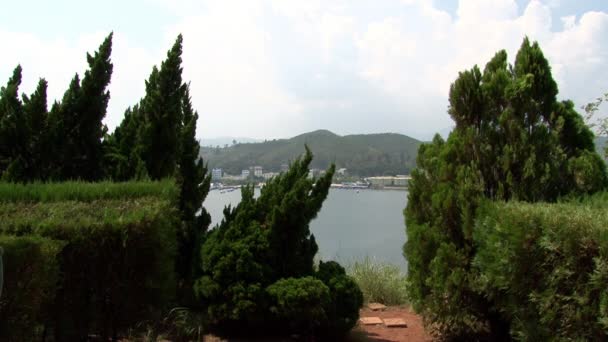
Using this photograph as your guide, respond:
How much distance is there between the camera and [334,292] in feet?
19.6

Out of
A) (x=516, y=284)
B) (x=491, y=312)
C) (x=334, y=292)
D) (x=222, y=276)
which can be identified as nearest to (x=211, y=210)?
(x=222, y=276)

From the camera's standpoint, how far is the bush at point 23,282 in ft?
11.6

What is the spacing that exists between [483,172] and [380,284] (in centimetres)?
345

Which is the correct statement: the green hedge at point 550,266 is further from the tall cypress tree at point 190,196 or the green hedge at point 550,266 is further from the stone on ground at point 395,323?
the tall cypress tree at point 190,196

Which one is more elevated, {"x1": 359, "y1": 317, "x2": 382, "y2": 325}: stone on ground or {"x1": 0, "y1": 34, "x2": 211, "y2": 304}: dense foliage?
{"x1": 0, "y1": 34, "x2": 211, "y2": 304}: dense foliage

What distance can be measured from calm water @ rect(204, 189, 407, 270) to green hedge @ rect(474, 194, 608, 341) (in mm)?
3843

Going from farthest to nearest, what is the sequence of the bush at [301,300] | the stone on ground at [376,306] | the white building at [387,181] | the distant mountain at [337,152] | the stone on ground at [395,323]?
the distant mountain at [337,152] → the white building at [387,181] → the stone on ground at [376,306] → the stone on ground at [395,323] → the bush at [301,300]

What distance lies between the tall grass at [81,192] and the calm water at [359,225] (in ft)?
6.45

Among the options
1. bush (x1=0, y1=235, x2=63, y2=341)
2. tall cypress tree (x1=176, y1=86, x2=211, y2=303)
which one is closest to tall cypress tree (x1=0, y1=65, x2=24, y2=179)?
tall cypress tree (x1=176, y1=86, x2=211, y2=303)

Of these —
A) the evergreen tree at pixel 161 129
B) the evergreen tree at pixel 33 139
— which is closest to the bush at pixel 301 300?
the evergreen tree at pixel 161 129

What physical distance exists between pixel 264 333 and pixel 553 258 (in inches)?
132

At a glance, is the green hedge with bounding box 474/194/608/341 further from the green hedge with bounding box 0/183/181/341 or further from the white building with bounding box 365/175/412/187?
the white building with bounding box 365/175/412/187

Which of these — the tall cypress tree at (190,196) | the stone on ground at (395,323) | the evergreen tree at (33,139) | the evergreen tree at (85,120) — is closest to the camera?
the stone on ground at (395,323)

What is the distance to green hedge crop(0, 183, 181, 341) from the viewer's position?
4.48 m
